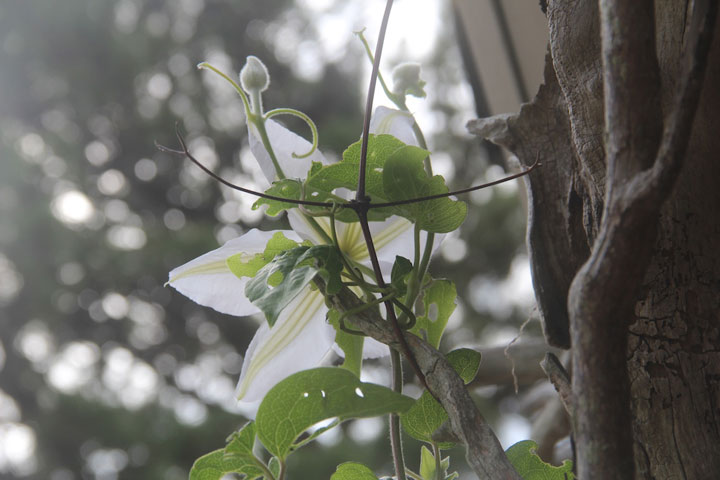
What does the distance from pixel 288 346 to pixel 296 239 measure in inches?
2.4

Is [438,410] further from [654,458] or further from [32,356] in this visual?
[32,356]

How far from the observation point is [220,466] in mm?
321

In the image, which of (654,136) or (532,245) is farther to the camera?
(532,245)

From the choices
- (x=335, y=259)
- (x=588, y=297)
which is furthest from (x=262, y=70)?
(x=588, y=297)

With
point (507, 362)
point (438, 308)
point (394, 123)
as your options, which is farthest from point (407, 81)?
point (507, 362)

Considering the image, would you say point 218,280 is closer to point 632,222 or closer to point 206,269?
point 206,269

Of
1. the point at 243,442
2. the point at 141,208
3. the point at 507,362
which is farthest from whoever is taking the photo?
the point at 141,208

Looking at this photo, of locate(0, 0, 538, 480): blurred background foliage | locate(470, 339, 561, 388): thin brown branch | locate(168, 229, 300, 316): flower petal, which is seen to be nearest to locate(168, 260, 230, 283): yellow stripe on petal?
locate(168, 229, 300, 316): flower petal

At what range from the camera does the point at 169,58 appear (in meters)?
4.00

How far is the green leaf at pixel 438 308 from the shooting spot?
354 mm

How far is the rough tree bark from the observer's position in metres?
0.19

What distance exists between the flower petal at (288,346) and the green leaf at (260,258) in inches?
1.1

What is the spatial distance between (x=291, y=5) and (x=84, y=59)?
1352 millimetres

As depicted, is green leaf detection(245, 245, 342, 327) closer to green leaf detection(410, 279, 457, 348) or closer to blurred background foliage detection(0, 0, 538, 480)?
green leaf detection(410, 279, 457, 348)
